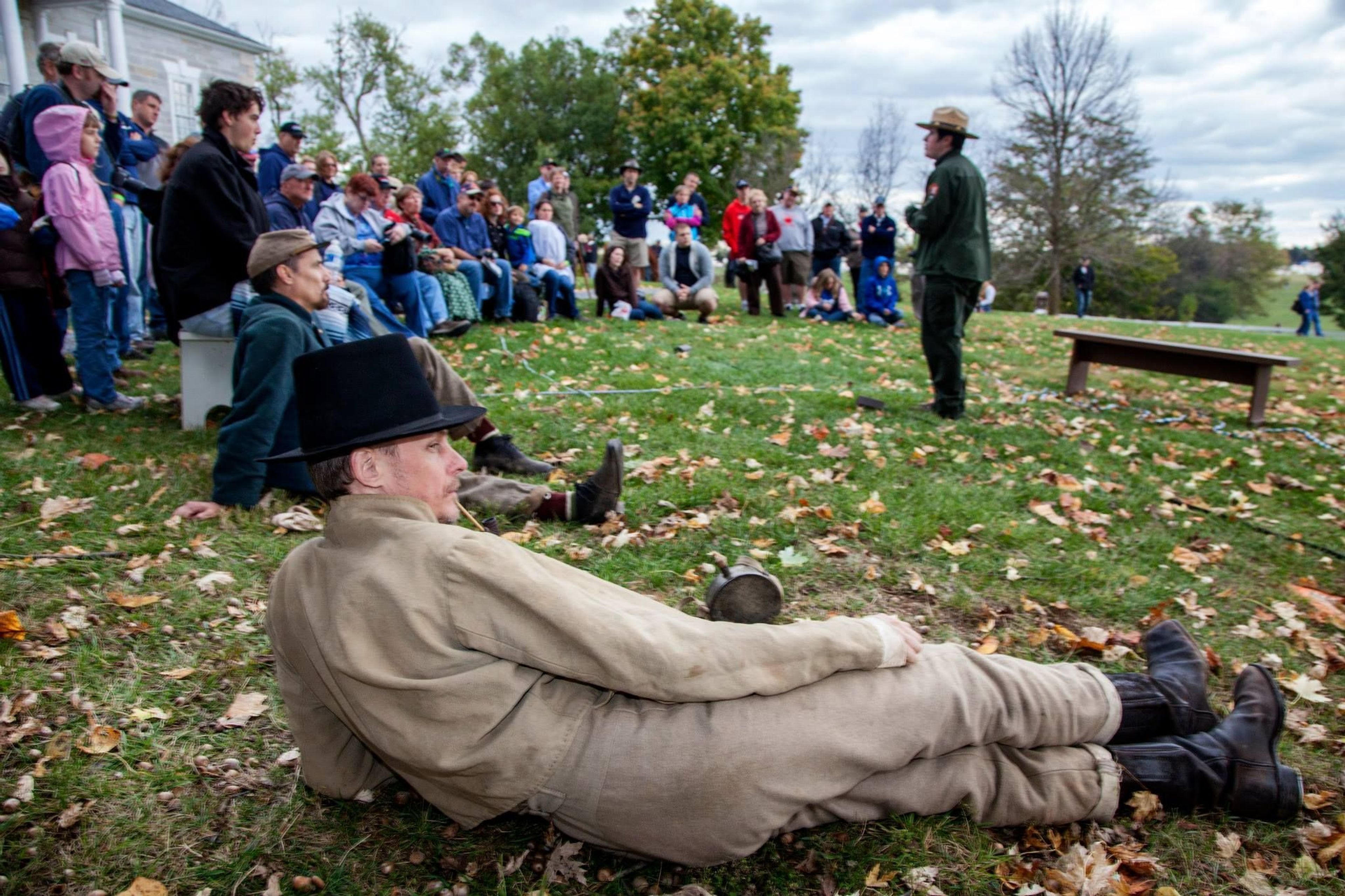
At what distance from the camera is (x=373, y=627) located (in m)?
2.05

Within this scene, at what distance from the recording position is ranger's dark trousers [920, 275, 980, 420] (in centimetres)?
723

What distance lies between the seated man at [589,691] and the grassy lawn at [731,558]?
11.2 inches

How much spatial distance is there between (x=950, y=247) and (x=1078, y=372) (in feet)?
9.38

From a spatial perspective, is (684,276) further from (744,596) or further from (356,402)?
(356,402)

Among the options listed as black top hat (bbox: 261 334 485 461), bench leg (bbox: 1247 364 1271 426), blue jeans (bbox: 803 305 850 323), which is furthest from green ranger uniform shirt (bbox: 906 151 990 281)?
blue jeans (bbox: 803 305 850 323)

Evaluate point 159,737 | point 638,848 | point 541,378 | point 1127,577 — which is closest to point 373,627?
point 638,848

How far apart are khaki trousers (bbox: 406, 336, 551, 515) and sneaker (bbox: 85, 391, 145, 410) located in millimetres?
2983

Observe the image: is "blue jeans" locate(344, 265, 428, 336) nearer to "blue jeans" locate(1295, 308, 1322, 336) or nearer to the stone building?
the stone building

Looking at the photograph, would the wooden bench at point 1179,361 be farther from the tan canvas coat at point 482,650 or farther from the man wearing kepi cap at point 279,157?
the man wearing kepi cap at point 279,157

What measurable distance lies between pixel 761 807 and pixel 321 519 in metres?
3.27

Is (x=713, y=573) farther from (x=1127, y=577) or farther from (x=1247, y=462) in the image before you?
(x=1247, y=462)

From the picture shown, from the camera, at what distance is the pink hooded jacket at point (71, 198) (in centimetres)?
607

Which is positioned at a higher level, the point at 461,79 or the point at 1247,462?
the point at 461,79

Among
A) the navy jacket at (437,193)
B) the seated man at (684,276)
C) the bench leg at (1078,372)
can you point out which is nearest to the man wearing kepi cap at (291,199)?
the navy jacket at (437,193)
